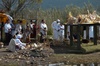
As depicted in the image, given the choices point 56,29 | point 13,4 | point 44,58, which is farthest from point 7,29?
point 13,4

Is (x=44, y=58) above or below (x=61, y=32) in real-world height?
below

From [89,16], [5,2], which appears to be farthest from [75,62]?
[5,2]

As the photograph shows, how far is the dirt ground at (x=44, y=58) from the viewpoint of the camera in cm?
2084

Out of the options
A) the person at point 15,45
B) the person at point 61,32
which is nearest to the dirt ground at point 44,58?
the person at point 15,45

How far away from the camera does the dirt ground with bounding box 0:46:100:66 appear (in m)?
20.8

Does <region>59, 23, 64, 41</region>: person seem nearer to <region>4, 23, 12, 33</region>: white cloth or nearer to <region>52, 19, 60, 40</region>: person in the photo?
<region>52, 19, 60, 40</region>: person

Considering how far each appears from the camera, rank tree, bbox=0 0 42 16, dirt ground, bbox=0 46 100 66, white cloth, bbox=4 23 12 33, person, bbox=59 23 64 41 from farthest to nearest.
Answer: tree, bbox=0 0 42 16 → person, bbox=59 23 64 41 → white cloth, bbox=4 23 12 33 → dirt ground, bbox=0 46 100 66

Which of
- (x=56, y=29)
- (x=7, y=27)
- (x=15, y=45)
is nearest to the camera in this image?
(x=15, y=45)

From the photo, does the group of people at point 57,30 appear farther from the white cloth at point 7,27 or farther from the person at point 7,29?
the white cloth at point 7,27

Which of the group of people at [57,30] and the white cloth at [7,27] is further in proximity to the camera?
the group of people at [57,30]

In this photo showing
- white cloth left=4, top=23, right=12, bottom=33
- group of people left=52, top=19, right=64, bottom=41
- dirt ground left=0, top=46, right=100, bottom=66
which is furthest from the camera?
group of people left=52, top=19, right=64, bottom=41

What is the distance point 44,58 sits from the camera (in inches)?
877

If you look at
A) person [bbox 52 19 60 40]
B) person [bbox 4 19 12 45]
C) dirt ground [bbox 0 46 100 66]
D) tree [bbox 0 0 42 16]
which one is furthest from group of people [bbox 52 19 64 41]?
dirt ground [bbox 0 46 100 66]

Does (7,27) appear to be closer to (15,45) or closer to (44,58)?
(15,45)
